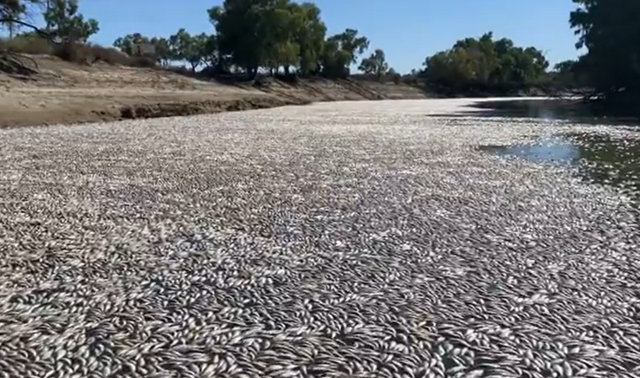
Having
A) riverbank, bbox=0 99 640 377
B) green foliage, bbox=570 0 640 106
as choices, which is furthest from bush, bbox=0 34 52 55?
green foliage, bbox=570 0 640 106

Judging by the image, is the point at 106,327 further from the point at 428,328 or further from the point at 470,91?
the point at 470,91

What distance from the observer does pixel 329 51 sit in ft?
338

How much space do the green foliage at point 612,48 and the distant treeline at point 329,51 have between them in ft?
0.25

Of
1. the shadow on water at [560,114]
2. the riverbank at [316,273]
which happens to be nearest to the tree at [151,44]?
the shadow on water at [560,114]

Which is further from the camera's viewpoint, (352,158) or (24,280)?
(352,158)

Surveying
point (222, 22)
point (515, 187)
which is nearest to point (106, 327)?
point (515, 187)

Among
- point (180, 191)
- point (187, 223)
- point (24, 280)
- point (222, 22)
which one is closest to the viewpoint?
point (24, 280)

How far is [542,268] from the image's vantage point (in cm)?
690

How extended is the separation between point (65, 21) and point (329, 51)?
5368 cm

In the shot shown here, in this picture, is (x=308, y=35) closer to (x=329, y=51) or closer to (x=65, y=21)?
(x=329, y=51)

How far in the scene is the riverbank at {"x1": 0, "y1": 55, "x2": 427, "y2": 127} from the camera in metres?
32.9

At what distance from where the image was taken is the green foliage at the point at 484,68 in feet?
396

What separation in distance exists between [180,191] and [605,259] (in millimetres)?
7685

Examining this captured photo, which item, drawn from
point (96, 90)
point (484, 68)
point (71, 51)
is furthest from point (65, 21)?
point (484, 68)
